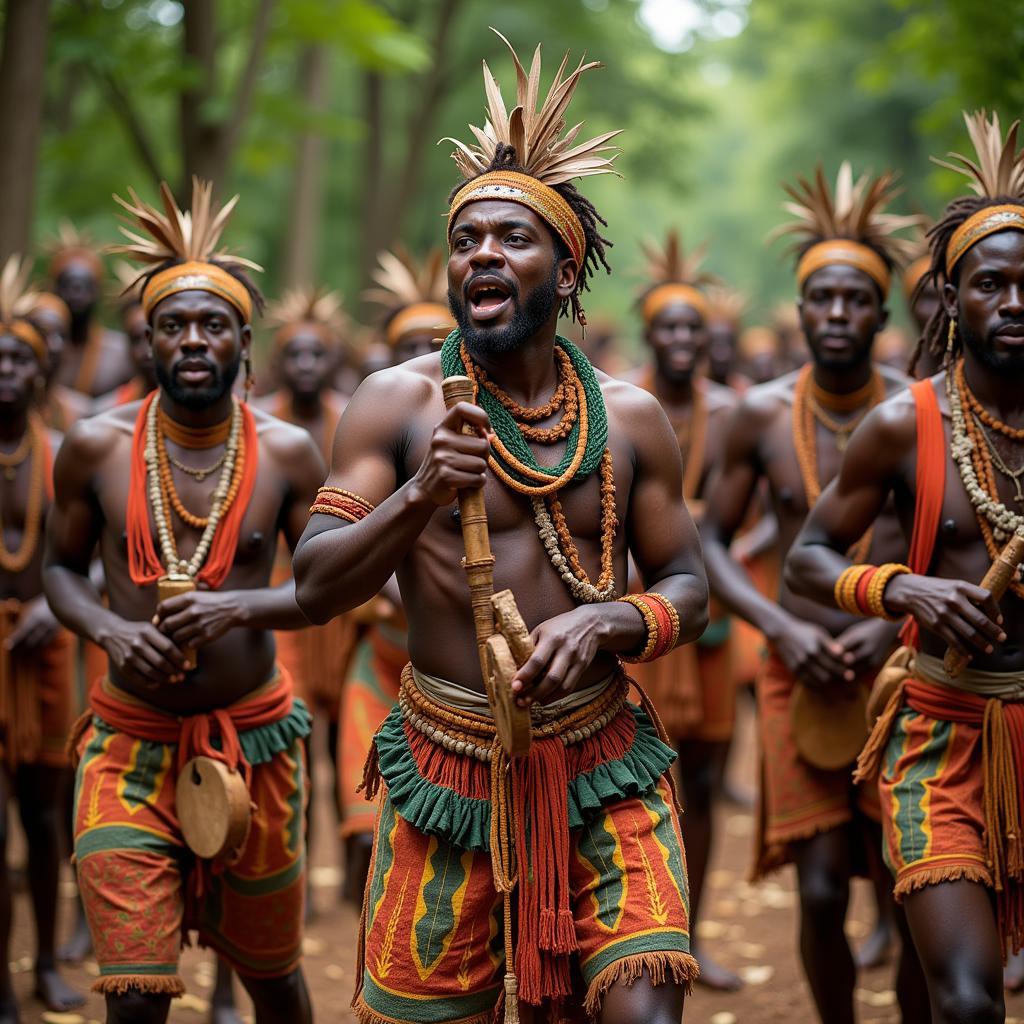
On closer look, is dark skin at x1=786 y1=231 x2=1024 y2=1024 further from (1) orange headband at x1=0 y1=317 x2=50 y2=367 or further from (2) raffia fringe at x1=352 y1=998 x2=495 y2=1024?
(1) orange headband at x1=0 y1=317 x2=50 y2=367

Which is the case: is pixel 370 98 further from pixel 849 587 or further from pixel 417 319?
pixel 849 587

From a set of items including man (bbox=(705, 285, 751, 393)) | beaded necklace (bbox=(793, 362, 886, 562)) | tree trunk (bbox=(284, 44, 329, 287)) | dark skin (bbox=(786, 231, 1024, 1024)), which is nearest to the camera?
dark skin (bbox=(786, 231, 1024, 1024))

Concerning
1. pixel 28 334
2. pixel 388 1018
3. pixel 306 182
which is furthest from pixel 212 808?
pixel 306 182

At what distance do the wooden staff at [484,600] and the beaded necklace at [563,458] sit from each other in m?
0.33

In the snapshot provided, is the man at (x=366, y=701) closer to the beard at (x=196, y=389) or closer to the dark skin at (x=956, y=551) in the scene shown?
the beard at (x=196, y=389)

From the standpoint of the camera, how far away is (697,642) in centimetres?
805

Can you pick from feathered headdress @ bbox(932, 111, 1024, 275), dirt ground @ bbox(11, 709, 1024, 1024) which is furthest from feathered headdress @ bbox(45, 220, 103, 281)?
feathered headdress @ bbox(932, 111, 1024, 275)

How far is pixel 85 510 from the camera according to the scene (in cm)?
551

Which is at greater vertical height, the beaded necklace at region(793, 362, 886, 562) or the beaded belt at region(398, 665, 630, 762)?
the beaded necklace at region(793, 362, 886, 562)

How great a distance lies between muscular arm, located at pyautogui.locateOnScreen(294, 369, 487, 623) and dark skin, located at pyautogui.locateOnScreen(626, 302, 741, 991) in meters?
3.86

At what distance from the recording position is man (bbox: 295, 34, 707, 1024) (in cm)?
393

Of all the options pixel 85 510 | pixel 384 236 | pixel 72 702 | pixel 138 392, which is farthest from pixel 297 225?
pixel 85 510

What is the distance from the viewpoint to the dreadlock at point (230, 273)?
5.83 meters

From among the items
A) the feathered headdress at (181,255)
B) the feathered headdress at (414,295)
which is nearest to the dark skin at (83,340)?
the feathered headdress at (414,295)
